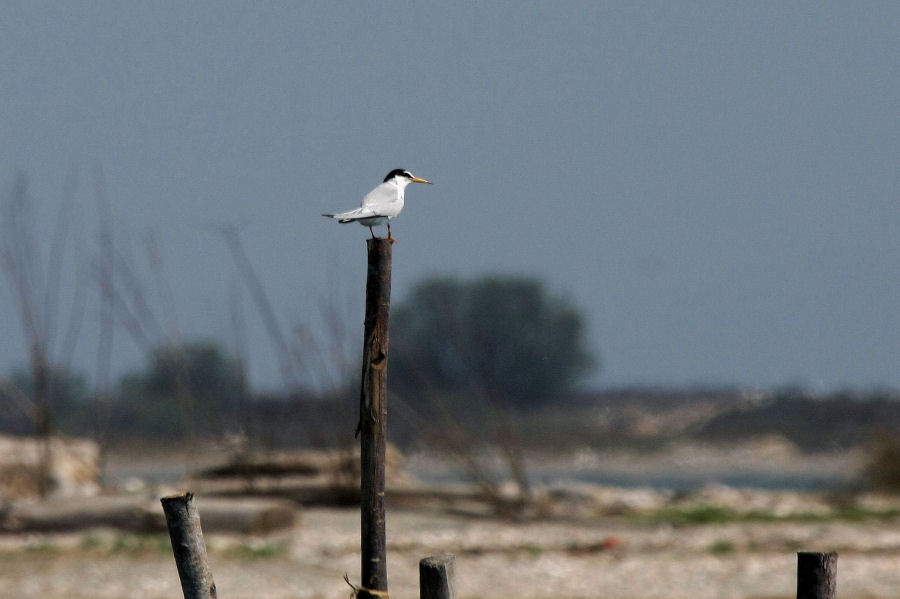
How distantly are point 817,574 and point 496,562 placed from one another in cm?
477

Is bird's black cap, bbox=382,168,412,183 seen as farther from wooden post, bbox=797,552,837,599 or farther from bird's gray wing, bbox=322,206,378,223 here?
wooden post, bbox=797,552,837,599

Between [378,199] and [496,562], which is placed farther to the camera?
[496,562]

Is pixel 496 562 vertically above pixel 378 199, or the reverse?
pixel 378 199

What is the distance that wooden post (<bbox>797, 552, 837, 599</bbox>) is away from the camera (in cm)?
316

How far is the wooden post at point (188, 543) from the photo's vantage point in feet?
10.6

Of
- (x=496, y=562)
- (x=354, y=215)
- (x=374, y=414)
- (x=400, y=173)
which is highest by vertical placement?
(x=400, y=173)

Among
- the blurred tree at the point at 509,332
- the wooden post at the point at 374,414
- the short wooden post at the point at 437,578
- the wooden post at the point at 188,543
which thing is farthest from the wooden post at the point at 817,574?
the blurred tree at the point at 509,332

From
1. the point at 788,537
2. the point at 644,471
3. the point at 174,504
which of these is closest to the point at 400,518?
the point at 788,537

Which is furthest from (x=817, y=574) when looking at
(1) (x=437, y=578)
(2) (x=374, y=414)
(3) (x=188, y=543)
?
(3) (x=188, y=543)

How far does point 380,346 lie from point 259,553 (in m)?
4.58

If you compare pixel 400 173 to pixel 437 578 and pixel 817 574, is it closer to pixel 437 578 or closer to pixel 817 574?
pixel 437 578

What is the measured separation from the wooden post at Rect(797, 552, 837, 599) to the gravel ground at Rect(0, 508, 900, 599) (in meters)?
3.61

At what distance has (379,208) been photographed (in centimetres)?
323

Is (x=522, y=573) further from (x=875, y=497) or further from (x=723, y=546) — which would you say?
(x=875, y=497)
